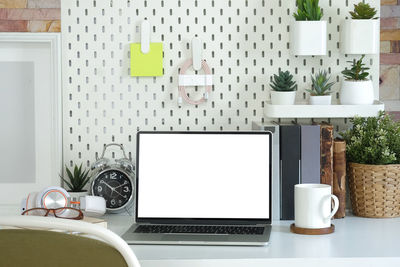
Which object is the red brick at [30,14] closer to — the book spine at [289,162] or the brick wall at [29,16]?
the brick wall at [29,16]

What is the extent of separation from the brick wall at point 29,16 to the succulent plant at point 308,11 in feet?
3.53

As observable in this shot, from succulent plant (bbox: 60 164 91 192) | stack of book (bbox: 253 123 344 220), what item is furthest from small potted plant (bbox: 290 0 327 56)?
succulent plant (bbox: 60 164 91 192)

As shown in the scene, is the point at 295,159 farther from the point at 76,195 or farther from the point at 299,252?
the point at 76,195

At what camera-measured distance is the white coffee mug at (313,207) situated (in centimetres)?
175

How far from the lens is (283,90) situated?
194cm

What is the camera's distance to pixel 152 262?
60.0 inches

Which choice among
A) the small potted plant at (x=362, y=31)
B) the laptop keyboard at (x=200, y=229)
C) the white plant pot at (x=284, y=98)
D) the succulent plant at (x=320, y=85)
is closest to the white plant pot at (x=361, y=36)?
the small potted plant at (x=362, y=31)

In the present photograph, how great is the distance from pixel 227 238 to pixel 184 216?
21 centimetres

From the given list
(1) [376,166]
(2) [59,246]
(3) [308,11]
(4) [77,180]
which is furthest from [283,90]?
(2) [59,246]

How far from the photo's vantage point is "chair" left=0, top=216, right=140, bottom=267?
1.11 metres

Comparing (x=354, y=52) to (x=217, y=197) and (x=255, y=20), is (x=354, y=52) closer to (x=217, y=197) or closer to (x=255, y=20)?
(x=255, y=20)

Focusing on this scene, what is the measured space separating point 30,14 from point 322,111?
1.29 m

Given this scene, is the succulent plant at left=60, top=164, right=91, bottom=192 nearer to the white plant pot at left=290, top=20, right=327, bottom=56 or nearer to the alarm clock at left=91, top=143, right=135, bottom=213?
the alarm clock at left=91, top=143, right=135, bottom=213

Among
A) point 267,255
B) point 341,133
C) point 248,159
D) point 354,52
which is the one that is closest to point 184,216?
point 248,159
